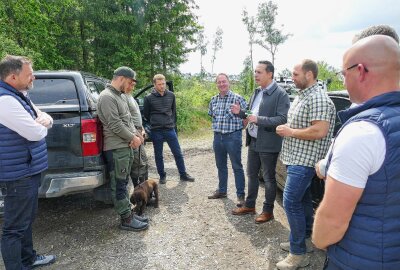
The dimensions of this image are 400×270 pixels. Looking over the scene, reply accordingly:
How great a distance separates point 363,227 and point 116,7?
1666 cm

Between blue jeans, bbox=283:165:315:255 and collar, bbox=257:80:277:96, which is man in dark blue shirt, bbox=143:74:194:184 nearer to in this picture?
collar, bbox=257:80:277:96

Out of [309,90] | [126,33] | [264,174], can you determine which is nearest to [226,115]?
[264,174]

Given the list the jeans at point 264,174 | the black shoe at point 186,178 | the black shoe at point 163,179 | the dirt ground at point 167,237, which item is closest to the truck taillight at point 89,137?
the dirt ground at point 167,237

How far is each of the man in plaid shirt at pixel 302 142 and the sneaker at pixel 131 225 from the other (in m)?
1.72

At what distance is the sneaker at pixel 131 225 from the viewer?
395 centimetres

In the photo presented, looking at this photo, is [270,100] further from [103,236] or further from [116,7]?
[116,7]

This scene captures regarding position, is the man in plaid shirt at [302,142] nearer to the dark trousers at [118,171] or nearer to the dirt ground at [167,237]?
the dirt ground at [167,237]

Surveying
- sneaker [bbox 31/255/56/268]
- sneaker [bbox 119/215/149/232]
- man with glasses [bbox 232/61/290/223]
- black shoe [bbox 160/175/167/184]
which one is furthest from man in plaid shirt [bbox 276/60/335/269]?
black shoe [bbox 160/175/167/184]

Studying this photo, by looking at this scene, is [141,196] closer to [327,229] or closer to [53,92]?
[53,92]

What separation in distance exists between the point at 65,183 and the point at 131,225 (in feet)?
3.21

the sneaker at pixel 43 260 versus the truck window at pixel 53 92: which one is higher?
the truck window at pixel 53 92

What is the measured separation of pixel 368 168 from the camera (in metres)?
1.22

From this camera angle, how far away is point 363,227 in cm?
130

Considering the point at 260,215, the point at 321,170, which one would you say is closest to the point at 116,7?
the point at 260,215
